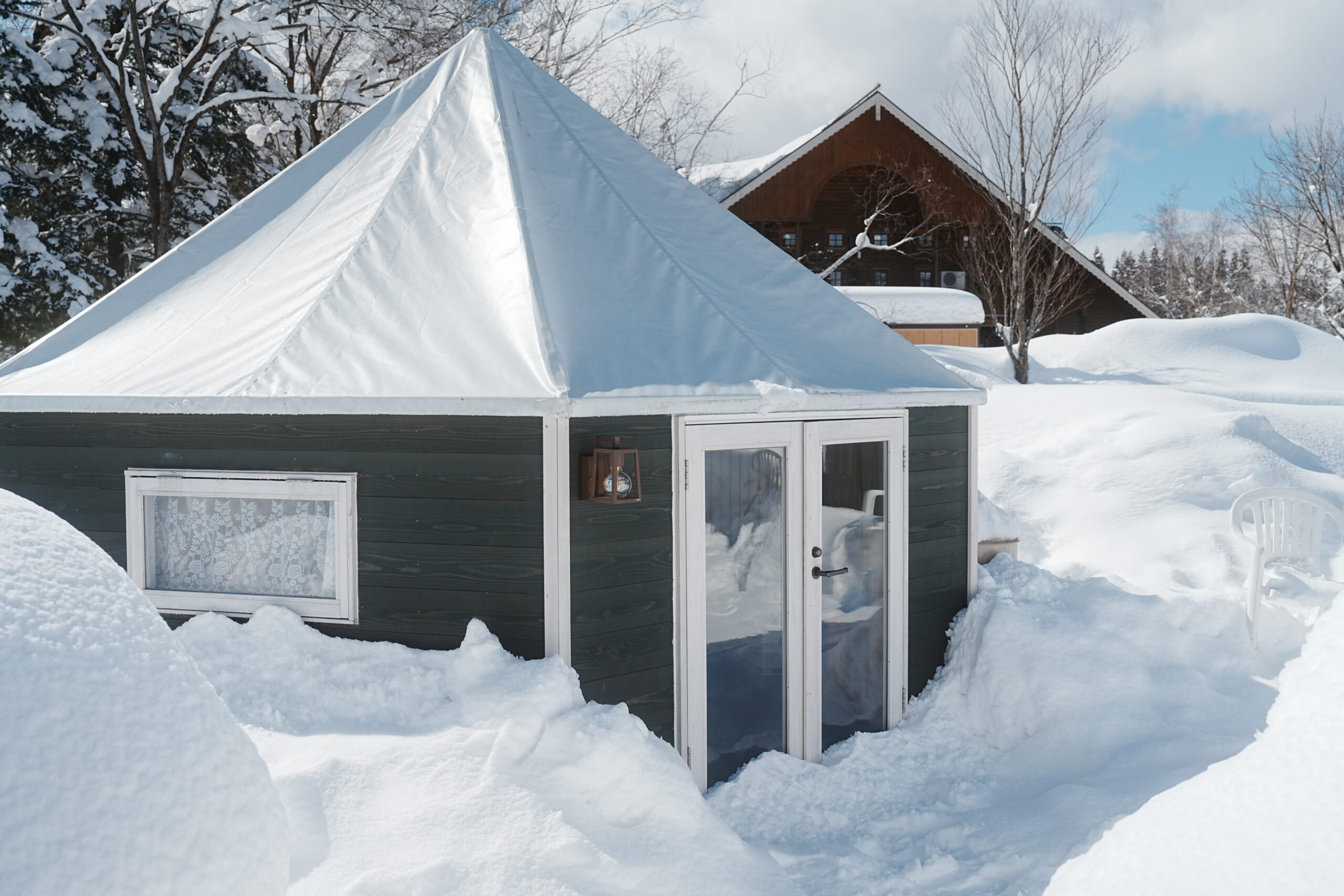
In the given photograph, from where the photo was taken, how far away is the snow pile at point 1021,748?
3908mm

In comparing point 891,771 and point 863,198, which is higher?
point 863,198

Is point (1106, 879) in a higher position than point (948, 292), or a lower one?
lower

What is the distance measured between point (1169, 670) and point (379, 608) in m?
3.99

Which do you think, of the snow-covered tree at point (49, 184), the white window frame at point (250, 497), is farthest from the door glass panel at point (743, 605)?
the snow-covered tree at point (49, 184)

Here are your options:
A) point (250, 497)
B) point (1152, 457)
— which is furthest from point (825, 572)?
point (1152, 457)

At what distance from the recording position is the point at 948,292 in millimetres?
14883

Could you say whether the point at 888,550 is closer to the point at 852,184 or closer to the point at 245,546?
the point at 245,546

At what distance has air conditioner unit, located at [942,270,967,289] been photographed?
18.7 meters

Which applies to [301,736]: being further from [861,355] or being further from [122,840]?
[861,355]

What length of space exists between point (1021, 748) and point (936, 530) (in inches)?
46.9

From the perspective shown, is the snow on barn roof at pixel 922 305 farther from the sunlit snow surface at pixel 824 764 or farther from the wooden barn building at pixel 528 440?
the wooden barn building at pixel 528 440

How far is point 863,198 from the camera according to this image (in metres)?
17.8

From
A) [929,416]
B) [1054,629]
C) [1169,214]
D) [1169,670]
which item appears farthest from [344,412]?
[1169,214]

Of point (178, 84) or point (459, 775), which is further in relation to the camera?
point (178, 84)
